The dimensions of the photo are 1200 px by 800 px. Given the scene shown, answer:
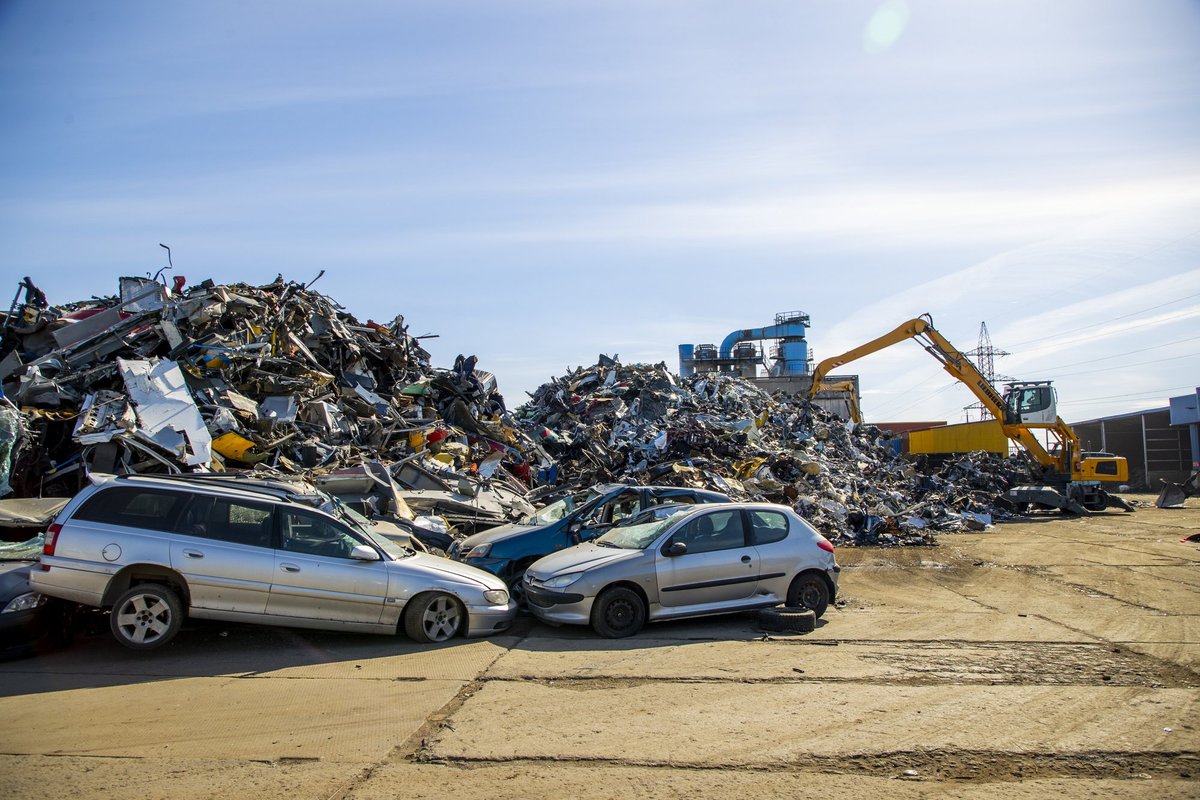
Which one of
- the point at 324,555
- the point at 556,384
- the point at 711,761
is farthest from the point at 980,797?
the point at 556,384

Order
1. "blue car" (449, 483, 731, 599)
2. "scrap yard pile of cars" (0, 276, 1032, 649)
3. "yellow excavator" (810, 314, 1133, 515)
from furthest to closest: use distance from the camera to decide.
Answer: "yellow excavator" (810, 314, 1133, 515) → "blue car" (449, 483, 731, 599) → "scrap yard pile of cars" (0, 276, 1032, 649)

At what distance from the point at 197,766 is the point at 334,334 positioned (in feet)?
45.3

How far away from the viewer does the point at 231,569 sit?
742cm

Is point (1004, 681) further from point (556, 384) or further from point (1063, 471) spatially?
point (1063, 471)

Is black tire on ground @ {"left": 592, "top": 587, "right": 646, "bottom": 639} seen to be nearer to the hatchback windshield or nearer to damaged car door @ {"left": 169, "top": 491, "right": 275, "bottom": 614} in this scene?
the hatchback windshield

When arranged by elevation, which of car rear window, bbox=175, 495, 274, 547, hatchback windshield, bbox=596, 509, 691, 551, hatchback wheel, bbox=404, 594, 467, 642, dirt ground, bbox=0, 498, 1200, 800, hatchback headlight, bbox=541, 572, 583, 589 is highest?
car rear window, bbox=175, 495, 274, 547

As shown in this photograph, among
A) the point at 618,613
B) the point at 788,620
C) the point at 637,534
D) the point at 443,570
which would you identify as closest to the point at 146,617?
the point at 443,570

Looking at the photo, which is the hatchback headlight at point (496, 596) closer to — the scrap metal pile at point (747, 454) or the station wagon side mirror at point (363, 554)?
the station wagon side mirror at point (363, 554)

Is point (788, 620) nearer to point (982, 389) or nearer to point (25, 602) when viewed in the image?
point (25, 602)

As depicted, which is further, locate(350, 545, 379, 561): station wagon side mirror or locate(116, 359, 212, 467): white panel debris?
locate(116, 359, 212, 467): white panel debris

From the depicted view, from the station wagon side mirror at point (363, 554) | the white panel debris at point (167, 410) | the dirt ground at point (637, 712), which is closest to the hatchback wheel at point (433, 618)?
the dirt ground at point (637, 712)

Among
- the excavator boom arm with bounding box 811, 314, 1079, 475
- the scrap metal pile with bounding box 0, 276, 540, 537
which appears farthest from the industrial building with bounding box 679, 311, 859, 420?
the scrap metal pile with bounding box 0, 276, 540, 537

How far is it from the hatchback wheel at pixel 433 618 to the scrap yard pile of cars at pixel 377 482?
2cm

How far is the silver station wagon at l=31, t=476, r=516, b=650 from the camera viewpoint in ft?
23.6
